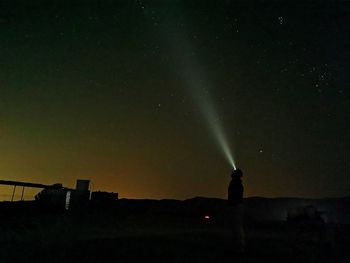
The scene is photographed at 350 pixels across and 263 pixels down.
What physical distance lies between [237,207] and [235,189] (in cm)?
41

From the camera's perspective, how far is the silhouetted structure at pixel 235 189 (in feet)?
32.4

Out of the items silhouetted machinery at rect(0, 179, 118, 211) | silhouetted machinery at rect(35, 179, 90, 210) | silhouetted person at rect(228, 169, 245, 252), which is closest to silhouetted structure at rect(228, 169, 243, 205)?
silhouetted person at rect(228, 169, 245, 252)

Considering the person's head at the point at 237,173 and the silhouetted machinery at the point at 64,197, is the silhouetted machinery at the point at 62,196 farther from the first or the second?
the person's head at the point at 237,173

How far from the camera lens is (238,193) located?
992 centimetres

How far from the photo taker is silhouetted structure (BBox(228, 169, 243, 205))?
32.4 feet

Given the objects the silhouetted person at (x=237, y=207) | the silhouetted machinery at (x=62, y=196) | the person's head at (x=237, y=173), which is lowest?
the silhouetted person at (x=237, y=207)

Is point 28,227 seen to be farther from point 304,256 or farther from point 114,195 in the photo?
point 114,195

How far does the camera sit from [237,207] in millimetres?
9836

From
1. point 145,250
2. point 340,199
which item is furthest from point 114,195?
point 340,199

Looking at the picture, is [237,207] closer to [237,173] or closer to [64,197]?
[237,173]

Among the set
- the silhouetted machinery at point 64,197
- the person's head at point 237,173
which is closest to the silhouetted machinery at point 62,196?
the silhouetted machinery at point 64,197

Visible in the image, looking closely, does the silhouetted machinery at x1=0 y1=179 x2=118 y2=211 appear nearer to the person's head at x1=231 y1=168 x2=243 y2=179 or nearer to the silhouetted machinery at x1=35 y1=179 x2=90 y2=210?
the silhouetted machinery at x1=35 y1=179 x2=90 y2=210

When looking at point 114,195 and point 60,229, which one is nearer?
point 60,229

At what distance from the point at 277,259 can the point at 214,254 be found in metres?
1.29
